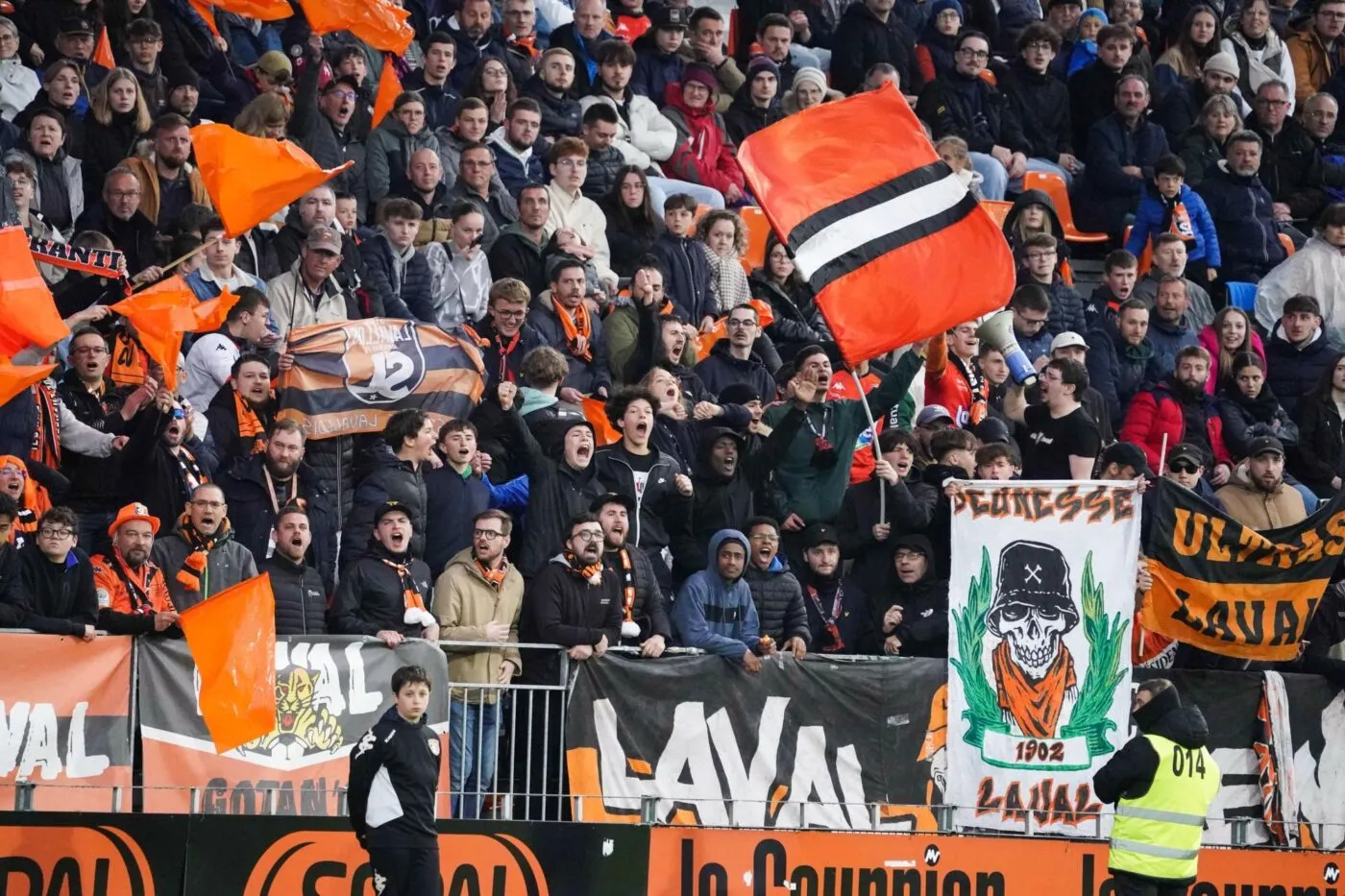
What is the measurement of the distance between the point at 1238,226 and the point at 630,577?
8558 mm

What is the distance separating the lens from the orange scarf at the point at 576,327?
15133 millimetres

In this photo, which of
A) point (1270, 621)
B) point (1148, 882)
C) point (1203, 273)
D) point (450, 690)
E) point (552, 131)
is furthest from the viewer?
point (1203, 273)

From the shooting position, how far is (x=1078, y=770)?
1309 centimetres

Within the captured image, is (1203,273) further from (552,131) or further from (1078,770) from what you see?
(1078,770)

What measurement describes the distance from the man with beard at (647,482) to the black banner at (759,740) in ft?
3.15

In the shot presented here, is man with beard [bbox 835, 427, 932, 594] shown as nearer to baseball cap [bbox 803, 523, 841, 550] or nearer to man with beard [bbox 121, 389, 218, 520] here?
baseball cap [bbox 803, 523, 841, 550]

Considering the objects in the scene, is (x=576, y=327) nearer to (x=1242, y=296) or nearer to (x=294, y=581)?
(x=294, y=581)

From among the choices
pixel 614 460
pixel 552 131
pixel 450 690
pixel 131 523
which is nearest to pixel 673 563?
pixel 614 460

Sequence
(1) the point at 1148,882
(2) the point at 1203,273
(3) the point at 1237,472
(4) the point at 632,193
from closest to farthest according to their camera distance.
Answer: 1. (1) the point at 1148,882
2. (3) the point at 1237,472
3. (4) the point at 632,193
4. (2) the point at 1203,273

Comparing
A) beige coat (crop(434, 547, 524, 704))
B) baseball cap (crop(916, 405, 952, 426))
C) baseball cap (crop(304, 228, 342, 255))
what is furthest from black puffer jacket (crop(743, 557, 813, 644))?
baseball cap (crop(304, 228, 342, 255))

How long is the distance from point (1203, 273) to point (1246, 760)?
6.38 meters

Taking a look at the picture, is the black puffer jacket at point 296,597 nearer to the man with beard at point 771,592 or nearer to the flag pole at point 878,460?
the man with beard at point 771,592

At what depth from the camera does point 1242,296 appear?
63.5ft

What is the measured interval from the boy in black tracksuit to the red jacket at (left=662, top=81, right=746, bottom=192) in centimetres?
813
